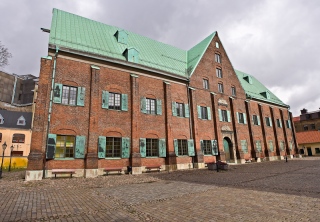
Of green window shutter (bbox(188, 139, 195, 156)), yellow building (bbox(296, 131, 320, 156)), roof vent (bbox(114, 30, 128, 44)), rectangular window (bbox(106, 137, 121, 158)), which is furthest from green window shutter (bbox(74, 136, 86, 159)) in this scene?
yellow building (bbox(296, 131, 320, 156))

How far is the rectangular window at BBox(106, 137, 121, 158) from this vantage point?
631 inches

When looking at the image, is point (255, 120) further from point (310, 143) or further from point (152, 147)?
point (310, 143)

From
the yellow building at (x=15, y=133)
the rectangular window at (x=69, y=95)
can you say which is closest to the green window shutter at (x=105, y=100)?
the rectangular window at (x=69, y=95)

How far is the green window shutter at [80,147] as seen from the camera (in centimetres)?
1452

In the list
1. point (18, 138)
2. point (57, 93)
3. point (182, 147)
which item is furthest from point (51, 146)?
point (18, 138)

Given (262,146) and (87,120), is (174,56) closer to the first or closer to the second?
(87,120)

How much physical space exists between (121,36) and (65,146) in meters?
12.5

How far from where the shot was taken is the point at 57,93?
48.1ft

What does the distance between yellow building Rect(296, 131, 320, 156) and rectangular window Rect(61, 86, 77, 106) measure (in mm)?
49825

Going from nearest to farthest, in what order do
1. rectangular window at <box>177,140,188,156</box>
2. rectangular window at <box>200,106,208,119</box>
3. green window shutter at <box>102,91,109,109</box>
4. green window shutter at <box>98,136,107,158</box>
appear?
green window shutter at <box>98,136,107,158</box>, green window shutter at <box>102,91,109,109</box>, rectangular window at <box>177,140,188,156</box>, rectangular window at <box>200,106,208,119</box>

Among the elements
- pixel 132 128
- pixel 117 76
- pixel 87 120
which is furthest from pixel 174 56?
pixel 87 120

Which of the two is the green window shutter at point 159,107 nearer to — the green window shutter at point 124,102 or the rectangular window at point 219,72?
the green window shutter at point 124,102

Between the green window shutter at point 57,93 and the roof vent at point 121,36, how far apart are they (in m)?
8.40

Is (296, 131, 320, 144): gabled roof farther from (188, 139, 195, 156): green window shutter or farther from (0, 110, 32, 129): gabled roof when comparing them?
(0, 110, 32, 129): gabled roof
